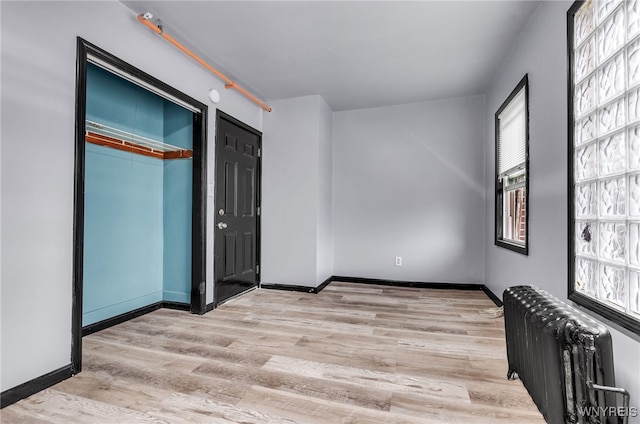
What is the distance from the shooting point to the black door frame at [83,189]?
1.84 meters

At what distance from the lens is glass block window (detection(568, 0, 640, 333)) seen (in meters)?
Result: 1.27

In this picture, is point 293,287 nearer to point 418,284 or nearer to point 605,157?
point 418,284

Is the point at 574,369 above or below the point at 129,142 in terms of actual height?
below

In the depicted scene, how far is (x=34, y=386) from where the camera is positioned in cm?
164

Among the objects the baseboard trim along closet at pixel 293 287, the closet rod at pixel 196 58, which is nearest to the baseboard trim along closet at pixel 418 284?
the baseboard trim along closet at pixel 293 287

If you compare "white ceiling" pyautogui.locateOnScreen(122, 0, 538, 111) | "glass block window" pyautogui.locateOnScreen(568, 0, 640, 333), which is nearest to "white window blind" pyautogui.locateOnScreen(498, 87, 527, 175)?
"white ceiling" pyautogui.locateOnScreen(122, 0, 538, 111)

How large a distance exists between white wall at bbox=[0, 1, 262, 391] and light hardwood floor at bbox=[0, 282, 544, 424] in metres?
0.29

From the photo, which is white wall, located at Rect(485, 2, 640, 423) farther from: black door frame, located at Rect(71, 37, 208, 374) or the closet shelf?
the closet shelf

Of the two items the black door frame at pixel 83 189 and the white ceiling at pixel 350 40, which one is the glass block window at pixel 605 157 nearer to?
the white ceiling at pixel 350 40

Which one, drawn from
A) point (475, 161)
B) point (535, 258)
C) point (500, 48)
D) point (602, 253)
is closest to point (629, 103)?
point (602, 253)

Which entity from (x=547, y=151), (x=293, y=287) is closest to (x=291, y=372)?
(x=293, y=287)

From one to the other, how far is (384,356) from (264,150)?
3130 mm

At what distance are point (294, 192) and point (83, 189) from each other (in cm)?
246

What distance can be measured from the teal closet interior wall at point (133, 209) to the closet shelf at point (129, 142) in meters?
0.06
